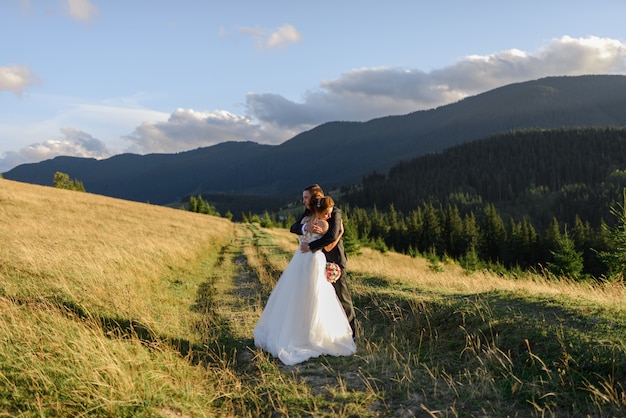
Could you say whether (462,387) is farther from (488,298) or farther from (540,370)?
(488,298)

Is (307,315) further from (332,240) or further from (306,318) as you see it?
(332,240)

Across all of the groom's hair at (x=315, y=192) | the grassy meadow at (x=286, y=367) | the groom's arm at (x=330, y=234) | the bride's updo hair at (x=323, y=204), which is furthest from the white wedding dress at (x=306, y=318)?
the groom's hair at (x=315, y=192)

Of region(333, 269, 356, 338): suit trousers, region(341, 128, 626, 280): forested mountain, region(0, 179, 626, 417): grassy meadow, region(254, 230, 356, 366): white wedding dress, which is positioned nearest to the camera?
region(0, 179, 626, 417): grassy meadow

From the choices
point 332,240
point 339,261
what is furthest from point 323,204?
point 339,261

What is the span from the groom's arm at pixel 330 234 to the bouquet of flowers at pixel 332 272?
463 mm

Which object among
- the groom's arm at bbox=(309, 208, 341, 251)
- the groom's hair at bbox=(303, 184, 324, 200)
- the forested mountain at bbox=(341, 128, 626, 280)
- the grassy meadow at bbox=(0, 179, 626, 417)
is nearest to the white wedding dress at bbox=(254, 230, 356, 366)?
the groom's arm at bbox=(309, 208, 341, 251)

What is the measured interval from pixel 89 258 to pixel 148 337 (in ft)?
22.5

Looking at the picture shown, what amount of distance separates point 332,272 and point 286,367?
6.72 feet

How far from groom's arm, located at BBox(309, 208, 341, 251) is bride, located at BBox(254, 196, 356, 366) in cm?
11

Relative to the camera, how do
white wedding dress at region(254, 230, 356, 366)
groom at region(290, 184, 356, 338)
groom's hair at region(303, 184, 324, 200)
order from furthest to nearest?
1. groom's hair at region(303, 184, 324, 200)
2. groom at region(290, 184, 356, 338)
3. white wedding dress at region(254, 230, 356, 366)

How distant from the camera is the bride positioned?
7629mm

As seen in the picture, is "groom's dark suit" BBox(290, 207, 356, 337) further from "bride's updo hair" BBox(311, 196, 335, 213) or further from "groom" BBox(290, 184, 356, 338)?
"bride's updo hair" BBox(311, 196, 335, 213)

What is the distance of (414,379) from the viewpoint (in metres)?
6.29

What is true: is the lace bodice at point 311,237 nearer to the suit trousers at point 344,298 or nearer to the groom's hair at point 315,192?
the groom's hair at point 315,192
